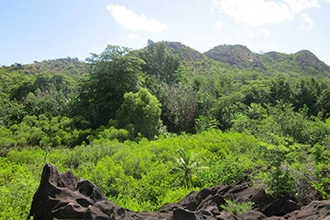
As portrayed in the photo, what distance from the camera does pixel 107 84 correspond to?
2744cm

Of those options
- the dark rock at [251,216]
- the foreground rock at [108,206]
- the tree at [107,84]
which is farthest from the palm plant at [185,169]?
the tree at [107,84]

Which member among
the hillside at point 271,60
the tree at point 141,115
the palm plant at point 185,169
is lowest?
the palm plant at point 185,169

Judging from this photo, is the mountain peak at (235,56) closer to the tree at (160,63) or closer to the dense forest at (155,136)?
the dense forest at (155,136)

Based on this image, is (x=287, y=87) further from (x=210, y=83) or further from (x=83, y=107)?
(x=83, y=107)

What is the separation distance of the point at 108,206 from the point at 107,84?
21.5 m

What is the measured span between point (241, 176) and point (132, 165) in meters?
4.90

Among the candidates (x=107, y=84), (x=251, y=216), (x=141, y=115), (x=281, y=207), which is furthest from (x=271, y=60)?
(x=251, y=216)

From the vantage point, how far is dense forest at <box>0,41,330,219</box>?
31.2ft

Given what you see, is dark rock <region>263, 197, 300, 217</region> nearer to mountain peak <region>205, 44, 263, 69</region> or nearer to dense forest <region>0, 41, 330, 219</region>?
dense forest <region>0, 41, 330, 219</region>

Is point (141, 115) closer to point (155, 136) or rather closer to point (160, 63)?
point (155, 136)

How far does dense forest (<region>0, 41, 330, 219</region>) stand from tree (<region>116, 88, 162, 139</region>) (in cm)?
8

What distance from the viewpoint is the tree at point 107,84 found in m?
27.2

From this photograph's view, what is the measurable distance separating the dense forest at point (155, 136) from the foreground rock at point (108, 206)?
64 cm

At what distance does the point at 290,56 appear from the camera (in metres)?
94.6
